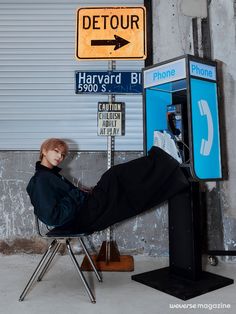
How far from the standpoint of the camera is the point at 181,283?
100 inches

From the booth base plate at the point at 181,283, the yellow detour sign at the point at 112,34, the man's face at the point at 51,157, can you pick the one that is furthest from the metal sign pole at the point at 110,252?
the man's face at the point at 51,157

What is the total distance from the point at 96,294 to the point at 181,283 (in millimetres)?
680

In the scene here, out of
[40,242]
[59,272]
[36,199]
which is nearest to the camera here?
[36,199]

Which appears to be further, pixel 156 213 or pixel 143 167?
pixel 156 213

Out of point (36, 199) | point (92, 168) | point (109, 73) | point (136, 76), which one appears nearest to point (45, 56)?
point (109, 73)

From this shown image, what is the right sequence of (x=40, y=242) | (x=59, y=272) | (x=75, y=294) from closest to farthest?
(x=75, y=294), (x=59, y=272), (x=40, y=242)

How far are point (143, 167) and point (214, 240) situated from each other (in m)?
1.49

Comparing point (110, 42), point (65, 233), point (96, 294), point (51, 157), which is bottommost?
point (96, 294)

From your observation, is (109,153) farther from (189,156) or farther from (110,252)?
(110,252)

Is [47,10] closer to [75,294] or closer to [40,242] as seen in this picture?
[40,242]

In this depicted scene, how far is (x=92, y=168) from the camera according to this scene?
3.49 meters

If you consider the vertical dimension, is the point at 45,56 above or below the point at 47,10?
below

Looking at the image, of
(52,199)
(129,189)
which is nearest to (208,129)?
(129,189)

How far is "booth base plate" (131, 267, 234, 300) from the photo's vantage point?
2367 millimetres
